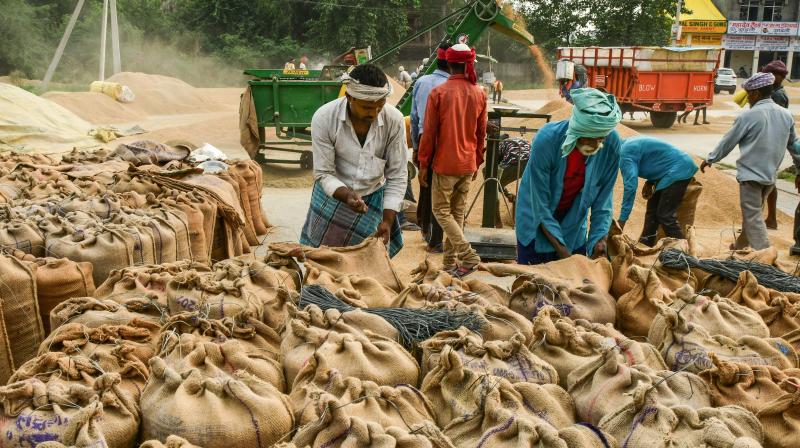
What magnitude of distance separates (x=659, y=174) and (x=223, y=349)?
17.3 ft

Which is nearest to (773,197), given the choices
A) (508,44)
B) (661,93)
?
(661,93)

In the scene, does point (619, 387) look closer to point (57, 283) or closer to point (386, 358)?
point (386, 358)

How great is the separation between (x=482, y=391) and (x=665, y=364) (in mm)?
797

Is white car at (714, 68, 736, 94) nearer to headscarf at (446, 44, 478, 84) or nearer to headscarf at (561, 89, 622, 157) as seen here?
headscarf at (446, 44, 478, 84)

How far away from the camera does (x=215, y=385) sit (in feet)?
7.48

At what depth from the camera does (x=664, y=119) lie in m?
21.4

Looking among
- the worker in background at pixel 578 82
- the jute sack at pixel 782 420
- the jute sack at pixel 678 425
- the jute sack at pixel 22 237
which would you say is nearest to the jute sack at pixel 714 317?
the jute sack at pixel 782 420

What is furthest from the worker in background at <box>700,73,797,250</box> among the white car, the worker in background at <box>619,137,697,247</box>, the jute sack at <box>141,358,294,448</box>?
the white car

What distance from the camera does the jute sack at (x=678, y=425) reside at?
6.61ft

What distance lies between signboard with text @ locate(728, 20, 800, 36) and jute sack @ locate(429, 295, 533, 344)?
41.3 metres

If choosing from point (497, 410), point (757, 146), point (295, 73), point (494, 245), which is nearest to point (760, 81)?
point (757, 146)

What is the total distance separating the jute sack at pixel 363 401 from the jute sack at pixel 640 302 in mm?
1242

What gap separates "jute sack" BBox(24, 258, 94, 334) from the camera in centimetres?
385

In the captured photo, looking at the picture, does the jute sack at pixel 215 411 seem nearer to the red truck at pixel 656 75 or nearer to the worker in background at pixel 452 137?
the worker in background at pixel 452 137
